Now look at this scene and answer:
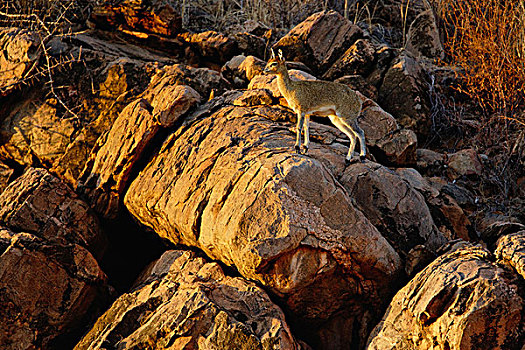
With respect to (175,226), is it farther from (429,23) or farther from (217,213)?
(429,23)

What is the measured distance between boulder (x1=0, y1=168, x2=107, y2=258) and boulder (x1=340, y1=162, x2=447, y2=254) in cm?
405

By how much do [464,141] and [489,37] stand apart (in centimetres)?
213

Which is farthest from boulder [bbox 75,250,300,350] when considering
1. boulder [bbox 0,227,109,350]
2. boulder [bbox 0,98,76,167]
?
boulder [bbox 0,98,76,167]

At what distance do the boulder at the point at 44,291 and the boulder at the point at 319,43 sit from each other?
596 cm

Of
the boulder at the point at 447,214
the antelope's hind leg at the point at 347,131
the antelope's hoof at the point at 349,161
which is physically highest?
the antelope's hind leg at the point at 347,131

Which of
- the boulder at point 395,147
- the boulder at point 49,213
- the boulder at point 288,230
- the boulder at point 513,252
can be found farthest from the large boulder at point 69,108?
the boulder at point 513,252

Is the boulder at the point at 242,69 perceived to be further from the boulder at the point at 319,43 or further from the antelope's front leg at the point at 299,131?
the antelope's front leg at the point at 299,131

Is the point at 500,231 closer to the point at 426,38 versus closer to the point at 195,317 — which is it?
the point at 195,317

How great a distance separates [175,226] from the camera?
23.5 ft

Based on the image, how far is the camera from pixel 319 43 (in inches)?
415

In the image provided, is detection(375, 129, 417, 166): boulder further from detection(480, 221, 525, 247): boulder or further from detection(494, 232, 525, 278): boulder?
detection(494, 232, 525, 278): boulder

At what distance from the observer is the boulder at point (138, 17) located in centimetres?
1096

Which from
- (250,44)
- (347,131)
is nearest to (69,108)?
(250,44)

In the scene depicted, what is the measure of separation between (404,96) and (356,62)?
46.1 inches
